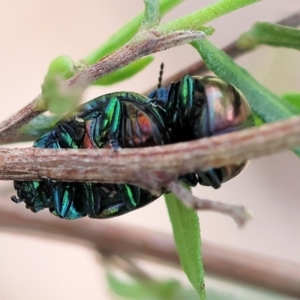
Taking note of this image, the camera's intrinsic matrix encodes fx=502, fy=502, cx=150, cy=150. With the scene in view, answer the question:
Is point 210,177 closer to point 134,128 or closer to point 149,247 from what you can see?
point 134,128

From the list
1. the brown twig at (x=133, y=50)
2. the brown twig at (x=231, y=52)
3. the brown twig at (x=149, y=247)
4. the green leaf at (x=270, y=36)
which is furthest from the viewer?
the brown twig at (x=149, y=247)

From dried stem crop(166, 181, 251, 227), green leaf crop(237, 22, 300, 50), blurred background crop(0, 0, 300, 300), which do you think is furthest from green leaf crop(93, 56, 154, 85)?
blurred background crop(0, 0, 300, 300)

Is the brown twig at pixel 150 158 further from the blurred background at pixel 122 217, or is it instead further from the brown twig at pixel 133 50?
the blurred background at pixel 122 217

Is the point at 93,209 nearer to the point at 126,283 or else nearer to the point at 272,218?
the point at 126,283

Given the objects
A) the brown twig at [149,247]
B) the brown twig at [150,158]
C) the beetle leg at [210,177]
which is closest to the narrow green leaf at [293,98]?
the beetle leg at [210,177]

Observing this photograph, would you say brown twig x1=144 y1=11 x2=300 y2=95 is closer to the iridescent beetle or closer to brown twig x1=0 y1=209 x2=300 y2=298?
the iridescent beetle

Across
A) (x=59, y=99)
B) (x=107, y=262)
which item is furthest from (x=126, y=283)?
(x=59, y=99)
